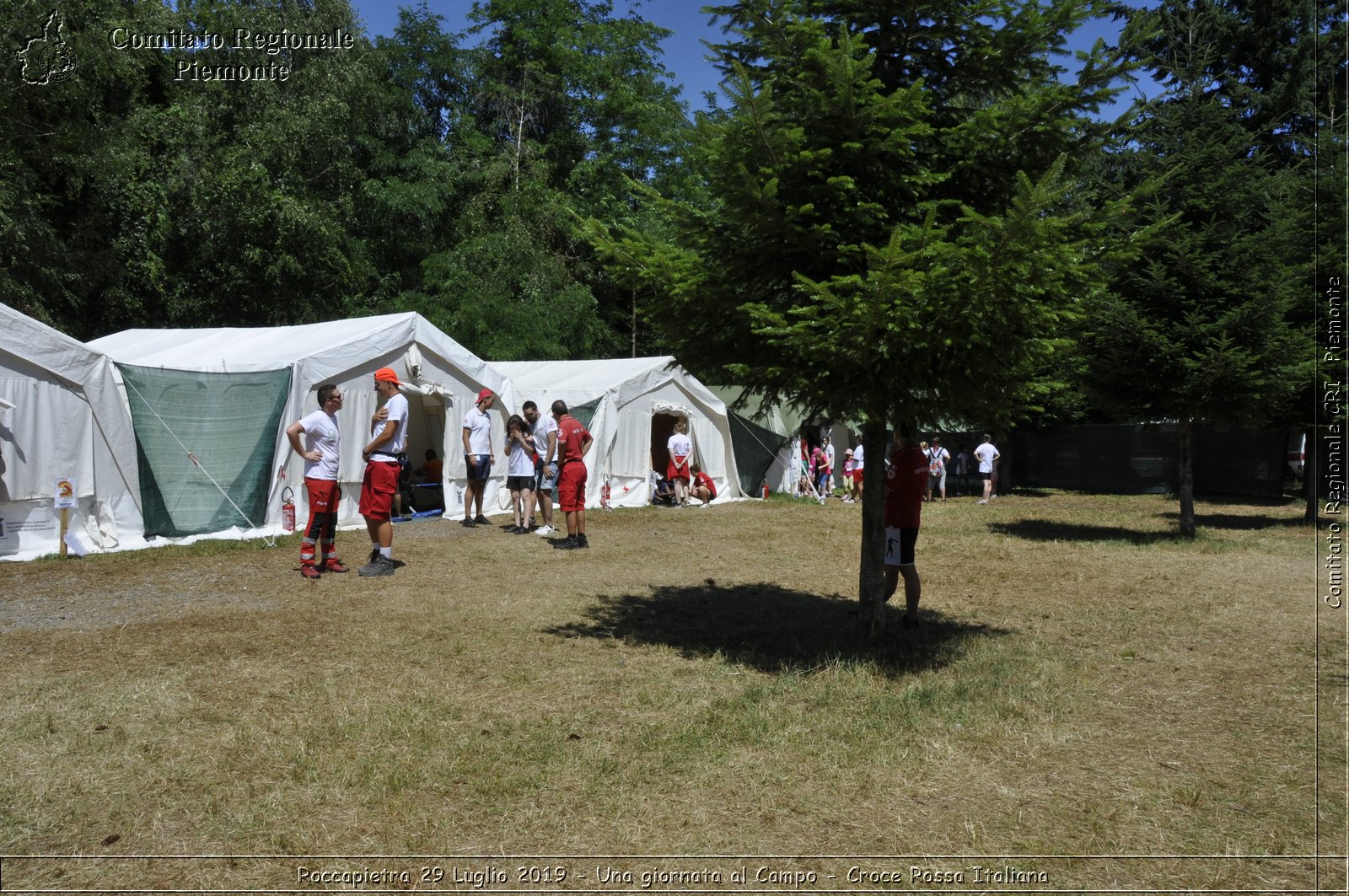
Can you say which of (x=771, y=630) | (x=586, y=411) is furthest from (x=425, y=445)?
(x=771, y=630)

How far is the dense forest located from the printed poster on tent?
606 centimetres

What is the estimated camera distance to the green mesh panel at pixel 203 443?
35.3 ft

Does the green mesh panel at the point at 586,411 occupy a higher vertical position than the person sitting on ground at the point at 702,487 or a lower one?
higher

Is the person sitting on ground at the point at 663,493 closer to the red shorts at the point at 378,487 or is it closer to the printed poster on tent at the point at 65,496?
the red shorts at the point at 378,487

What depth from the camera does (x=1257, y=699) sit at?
5.53m

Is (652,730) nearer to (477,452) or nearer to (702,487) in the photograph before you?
(477,452)

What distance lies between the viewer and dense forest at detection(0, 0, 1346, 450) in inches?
210

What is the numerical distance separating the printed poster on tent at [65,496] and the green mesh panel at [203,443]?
0.87 metres

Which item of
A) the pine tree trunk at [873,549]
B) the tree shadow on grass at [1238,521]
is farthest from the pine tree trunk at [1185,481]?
the pine tree trunk at [873,549]

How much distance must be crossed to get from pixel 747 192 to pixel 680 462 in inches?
499

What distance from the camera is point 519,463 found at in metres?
12.8

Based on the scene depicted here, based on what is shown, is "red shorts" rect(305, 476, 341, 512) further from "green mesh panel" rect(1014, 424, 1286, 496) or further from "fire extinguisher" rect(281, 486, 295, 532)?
"green mesh panel" rect(1014, 424, 1286, 496)

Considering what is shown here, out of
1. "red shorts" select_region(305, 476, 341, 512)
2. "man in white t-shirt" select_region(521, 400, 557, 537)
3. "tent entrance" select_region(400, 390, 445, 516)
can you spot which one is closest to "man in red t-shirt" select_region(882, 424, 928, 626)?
"red shorts" select_region(305, 476, 341, 512)

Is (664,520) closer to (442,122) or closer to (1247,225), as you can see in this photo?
(1247,225)
